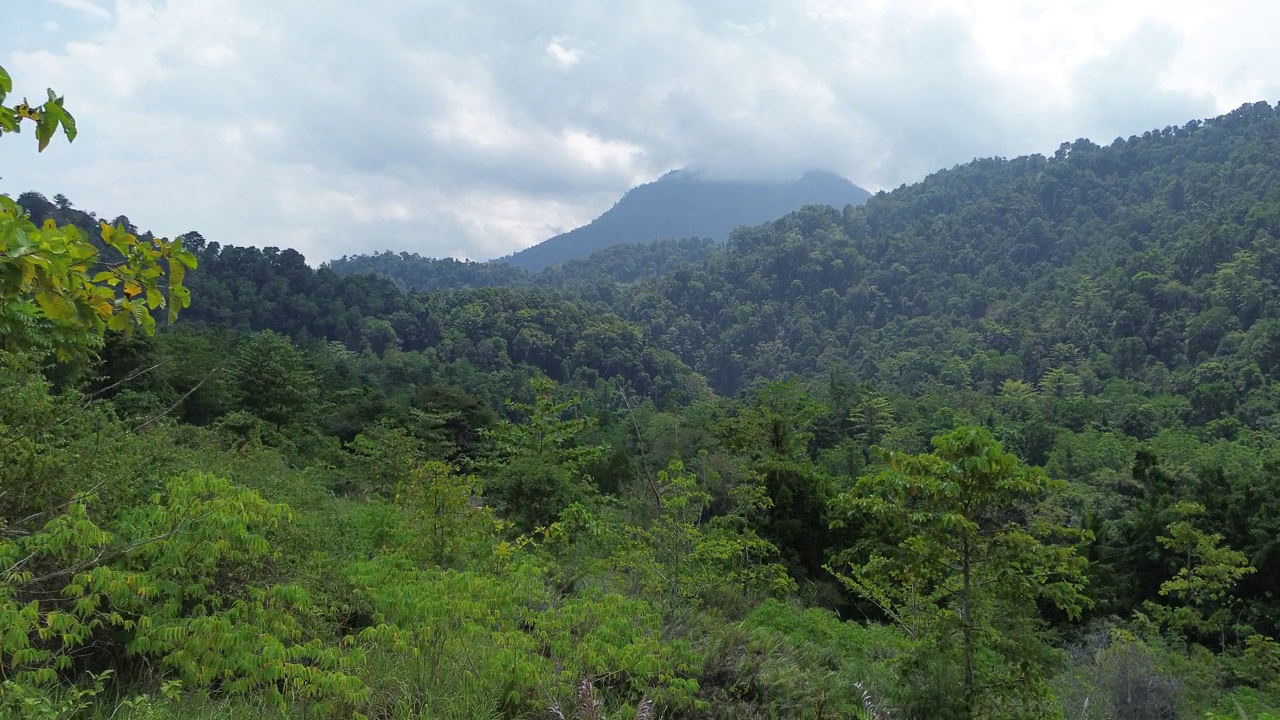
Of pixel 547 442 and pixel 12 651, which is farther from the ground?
pixel 12 651

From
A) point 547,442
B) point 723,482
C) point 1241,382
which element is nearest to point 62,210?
point 547,442

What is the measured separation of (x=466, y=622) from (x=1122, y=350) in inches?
2672

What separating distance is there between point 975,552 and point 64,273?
5.53 metres

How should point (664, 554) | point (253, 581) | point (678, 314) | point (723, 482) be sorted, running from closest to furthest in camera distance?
point (253, 581)
point (664, 554)
point (723, 482)
point (678, 314)

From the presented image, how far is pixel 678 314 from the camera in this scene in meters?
105

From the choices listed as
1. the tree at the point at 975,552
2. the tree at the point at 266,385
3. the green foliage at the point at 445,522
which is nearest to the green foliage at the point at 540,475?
the green foliage at the point at 445,522

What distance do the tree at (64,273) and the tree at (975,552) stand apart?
4.67 meters

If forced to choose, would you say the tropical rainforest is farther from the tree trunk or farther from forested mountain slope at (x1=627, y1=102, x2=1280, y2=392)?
forested mountain slope at (x1=627, y1=102, x2=1280, y2=392)

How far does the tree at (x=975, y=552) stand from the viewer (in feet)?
16.2

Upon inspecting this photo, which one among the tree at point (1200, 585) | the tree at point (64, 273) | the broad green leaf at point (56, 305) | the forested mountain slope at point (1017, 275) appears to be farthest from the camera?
the forested mountain slope at point (1017, 275)

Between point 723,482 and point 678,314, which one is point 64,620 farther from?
point 678,314

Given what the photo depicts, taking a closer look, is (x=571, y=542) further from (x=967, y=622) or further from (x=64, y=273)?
(x=64, y=273)

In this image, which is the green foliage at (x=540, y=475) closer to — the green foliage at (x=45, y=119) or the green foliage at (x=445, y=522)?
the green foliage at (x=445, y=522)

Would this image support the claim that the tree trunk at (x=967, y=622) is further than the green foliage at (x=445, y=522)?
No
